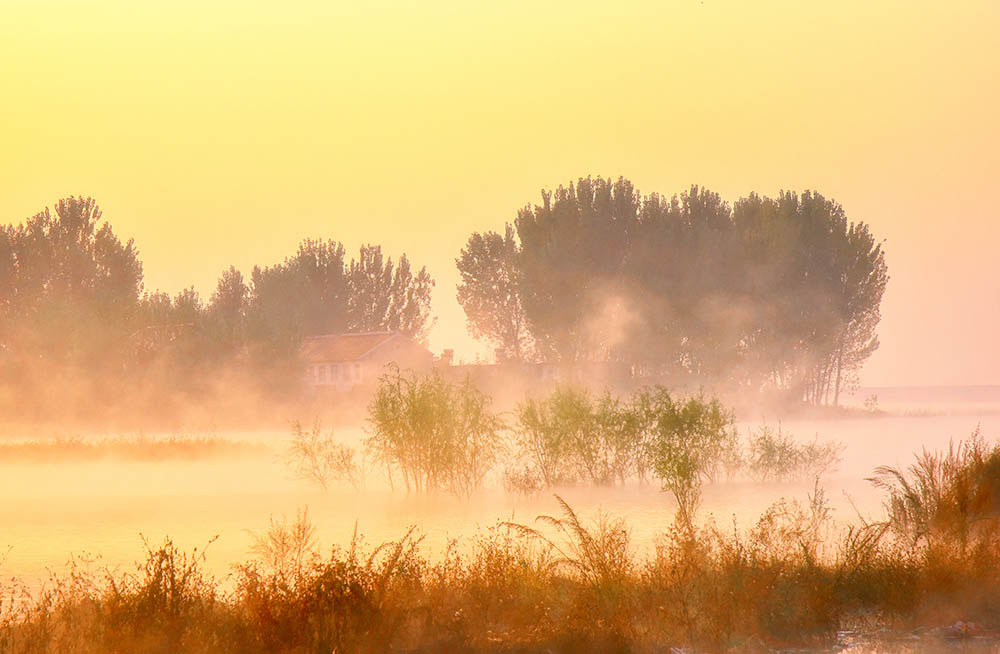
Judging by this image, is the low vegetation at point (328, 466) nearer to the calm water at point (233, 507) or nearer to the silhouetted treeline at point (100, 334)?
the calm water at point (233, 507)

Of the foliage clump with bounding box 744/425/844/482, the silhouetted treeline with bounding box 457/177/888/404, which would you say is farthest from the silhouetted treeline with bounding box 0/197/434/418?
the foliage clump with bounding box 744/425/844/482

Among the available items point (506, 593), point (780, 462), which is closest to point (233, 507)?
point (780, 462)

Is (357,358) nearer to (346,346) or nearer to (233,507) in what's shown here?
(346,346)

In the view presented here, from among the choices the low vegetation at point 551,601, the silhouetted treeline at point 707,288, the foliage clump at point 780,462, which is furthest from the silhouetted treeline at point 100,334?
the low vegetation at point 551,601

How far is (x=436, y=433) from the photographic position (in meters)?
24.2

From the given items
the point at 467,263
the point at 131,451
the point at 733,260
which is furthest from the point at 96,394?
the point at 733,260

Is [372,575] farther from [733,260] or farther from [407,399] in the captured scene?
[733,260]

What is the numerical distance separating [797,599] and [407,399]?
563 inches

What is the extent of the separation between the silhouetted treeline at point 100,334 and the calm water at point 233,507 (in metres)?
20.0

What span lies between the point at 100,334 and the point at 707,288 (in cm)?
3343

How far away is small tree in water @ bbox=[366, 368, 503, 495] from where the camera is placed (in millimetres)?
24078

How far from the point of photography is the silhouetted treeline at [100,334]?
5509cm

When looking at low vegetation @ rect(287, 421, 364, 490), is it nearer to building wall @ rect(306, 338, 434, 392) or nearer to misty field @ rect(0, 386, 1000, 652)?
misty field @ rect(0, 386, 1000, 652)

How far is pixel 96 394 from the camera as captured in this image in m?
55.9
